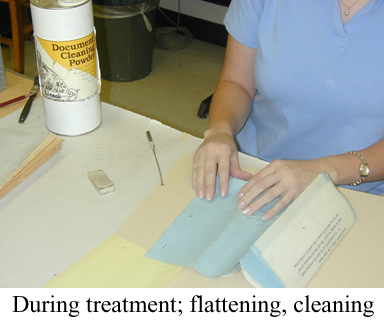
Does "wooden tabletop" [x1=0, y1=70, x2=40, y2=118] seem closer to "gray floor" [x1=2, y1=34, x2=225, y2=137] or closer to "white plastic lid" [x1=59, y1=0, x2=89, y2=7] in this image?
"white plastic lid" [x1=59, y1=0, x2=89, y2=7]

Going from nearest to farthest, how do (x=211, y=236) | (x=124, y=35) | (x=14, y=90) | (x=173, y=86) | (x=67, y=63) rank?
(x=211, y=236) < (x=67, y=63) < (x=14, y=90) < (x=124, y=35) < (x=173, y=86)

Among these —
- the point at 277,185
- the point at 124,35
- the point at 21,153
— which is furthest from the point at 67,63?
the point at 124,35

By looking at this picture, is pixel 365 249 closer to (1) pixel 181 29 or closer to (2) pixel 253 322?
(2) pixel 253 322

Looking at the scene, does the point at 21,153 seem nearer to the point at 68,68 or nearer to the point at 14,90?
the point at 68,68

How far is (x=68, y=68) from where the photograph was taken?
0.81m

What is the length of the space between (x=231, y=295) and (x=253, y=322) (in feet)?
0.17

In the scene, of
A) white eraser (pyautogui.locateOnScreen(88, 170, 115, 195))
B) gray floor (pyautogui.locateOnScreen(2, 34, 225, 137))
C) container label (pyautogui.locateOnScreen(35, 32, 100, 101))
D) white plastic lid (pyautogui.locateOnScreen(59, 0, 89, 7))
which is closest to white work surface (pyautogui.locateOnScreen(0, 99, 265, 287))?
white eraser (pyautogui.locateOnScreen(88, 170, 115, 195))

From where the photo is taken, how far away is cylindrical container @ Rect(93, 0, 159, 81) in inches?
87.3

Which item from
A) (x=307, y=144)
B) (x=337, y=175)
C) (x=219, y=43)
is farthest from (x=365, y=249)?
(x=219, y=43)

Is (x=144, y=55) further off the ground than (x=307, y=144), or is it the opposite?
(x=307, y=144)

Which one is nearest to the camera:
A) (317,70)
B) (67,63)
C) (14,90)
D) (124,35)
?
(67,63)

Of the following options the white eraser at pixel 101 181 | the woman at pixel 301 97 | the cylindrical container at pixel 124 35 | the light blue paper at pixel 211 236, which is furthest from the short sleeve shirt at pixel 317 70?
the cylindrical container at pixel 124 35

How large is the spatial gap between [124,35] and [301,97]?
5.12 ft

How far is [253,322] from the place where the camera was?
1.95ft
